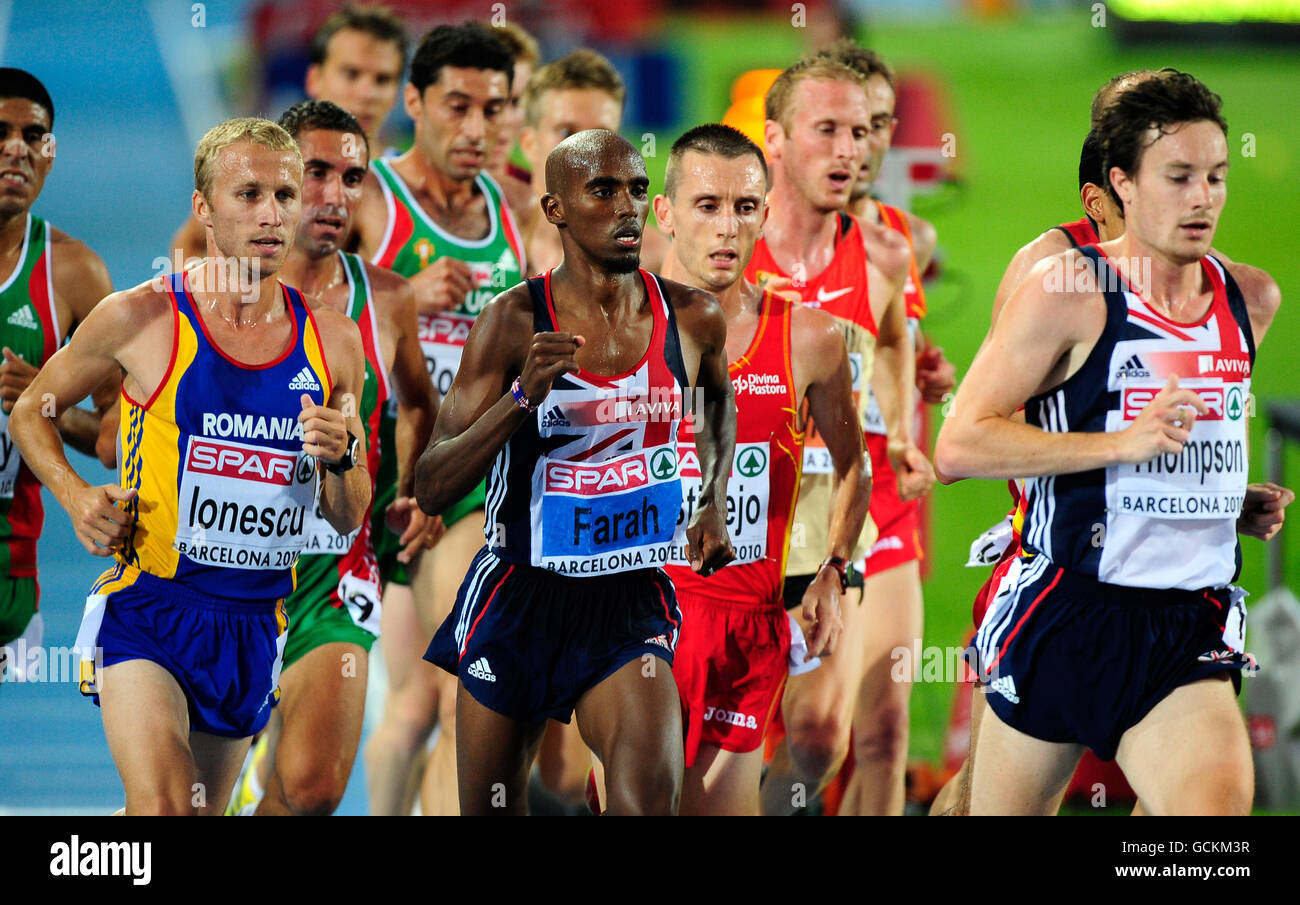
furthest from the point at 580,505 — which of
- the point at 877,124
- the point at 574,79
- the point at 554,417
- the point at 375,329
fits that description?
the point at 574,79

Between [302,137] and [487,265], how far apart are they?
3.35 feet

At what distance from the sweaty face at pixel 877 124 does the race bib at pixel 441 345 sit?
5.36ft

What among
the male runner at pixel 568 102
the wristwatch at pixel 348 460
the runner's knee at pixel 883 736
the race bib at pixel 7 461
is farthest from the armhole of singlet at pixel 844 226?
the race bib at pixel 7 461

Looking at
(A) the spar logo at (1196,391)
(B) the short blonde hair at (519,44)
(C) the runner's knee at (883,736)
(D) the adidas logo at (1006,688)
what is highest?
(B) the short blonde hair at (519,44)

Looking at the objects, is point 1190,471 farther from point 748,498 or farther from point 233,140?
point 233,140

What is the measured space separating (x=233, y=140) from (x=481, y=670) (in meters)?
1.58

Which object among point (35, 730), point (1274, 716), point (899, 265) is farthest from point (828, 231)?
point (35, 730)

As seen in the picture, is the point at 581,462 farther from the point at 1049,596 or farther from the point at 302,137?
the point at 302,137

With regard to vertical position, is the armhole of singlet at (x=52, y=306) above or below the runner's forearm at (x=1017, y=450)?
above

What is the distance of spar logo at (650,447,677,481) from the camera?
14.7ft

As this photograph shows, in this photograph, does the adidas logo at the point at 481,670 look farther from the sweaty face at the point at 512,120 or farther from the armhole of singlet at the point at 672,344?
the sweaty face at the point at 512,120

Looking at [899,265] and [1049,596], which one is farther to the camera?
[899,265]

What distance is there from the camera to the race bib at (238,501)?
15.0ft
